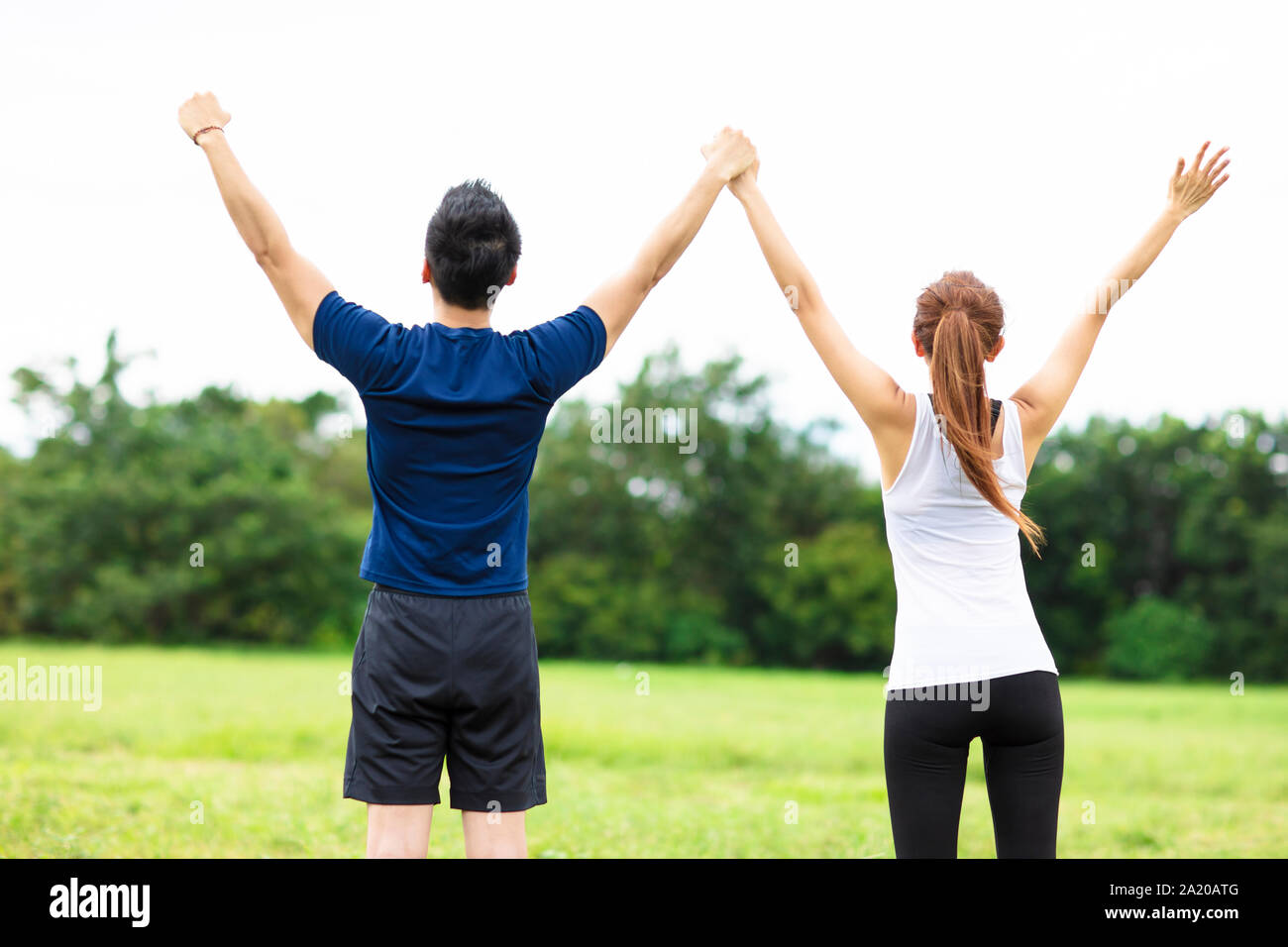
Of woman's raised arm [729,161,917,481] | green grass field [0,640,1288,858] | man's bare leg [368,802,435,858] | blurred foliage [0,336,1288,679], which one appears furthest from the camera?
blurred foliage [0,336,1288,679]

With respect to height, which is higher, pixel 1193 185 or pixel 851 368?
pixel 1193 185

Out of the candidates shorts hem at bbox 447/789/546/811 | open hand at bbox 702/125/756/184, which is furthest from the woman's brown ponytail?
shorts hem at bbox 447/789/546/811

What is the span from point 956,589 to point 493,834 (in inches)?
53.2

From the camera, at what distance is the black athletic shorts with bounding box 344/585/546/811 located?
263 centimetres

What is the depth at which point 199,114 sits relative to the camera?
291cm

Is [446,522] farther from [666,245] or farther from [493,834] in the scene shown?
[666,245]

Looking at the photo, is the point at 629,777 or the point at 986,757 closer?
the point at 986,757

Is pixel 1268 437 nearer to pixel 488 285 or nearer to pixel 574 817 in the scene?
pixel 574 817

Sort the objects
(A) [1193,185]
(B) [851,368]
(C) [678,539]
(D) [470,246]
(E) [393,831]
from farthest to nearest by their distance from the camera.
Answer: (C) [678,539], (A) [1193,185], (B) [851,368], (D) [470,246], (E) [393,831]

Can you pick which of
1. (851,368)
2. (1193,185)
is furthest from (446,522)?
(1193,185)

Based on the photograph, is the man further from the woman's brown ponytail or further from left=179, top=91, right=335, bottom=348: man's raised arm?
the woman's brown ponytail

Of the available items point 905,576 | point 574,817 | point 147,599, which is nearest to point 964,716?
point 905,576

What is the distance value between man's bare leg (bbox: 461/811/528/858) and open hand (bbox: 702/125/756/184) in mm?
1924

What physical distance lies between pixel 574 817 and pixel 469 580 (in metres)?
5.04
